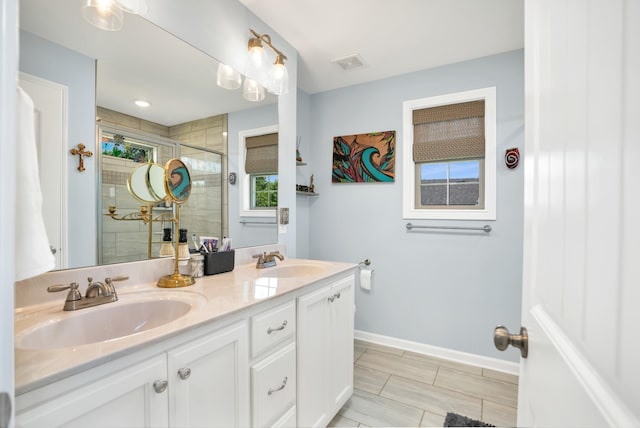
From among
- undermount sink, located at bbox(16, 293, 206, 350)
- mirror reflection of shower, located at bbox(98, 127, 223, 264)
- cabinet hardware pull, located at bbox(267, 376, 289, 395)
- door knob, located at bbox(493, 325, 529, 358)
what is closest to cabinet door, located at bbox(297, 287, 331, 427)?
cabinet hardware pull, located at bbox(267, 376, 289, 395)

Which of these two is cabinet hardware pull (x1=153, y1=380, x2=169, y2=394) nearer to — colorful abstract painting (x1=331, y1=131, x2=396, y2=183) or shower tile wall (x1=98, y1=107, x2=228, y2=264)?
shower tile wall (x1=98, y1=107, x2=228, y2=264)

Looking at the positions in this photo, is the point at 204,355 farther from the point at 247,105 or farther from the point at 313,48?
the point at 313,48

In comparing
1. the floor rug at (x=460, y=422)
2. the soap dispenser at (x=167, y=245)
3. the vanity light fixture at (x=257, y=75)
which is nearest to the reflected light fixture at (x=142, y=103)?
the vanity light fixture at (x=257, y=75)

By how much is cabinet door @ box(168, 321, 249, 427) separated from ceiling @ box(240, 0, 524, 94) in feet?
6.58

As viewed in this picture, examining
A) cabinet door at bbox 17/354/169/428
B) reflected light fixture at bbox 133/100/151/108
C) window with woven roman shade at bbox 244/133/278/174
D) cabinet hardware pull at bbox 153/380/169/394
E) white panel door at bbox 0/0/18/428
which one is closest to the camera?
white panel door at bbox 0/0/18/428

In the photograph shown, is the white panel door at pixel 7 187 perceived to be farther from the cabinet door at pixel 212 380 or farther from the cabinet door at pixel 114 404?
the cabinet door at pixel 212 380

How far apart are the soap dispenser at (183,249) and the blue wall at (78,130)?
344 millimetres

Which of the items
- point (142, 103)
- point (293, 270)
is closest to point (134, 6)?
point (142, 103)

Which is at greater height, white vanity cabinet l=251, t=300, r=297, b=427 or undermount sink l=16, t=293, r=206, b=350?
undermount sink l=16, t=293, r=206, b=350

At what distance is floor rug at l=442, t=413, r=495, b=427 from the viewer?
1.75m

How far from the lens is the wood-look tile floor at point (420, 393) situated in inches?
71.5

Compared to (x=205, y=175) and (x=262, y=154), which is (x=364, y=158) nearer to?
(x=262, y=154)

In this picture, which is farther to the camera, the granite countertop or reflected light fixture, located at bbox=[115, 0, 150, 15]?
reflected light fixture, located at bbox=[115, 0, 150, 15]

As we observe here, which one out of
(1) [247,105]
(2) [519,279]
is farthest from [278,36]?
(2) [519,279]
